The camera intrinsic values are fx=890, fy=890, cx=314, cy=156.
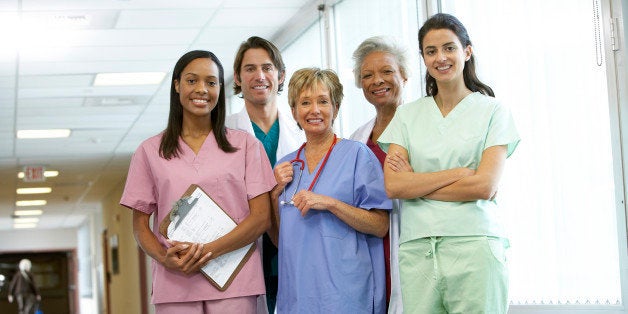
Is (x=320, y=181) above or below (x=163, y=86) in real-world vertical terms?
below

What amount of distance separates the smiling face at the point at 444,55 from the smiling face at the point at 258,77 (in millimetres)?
807

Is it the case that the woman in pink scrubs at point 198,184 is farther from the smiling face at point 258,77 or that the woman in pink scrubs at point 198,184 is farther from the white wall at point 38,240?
the white wall at point 38,240

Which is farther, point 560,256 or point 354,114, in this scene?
point 354,114

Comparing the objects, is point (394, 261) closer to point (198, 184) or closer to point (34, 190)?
point (198, 184)

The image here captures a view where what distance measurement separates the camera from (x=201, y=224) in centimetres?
256

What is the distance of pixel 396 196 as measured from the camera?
7.73ft

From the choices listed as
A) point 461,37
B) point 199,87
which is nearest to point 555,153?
point 461,37

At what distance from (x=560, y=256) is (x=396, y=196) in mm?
1050

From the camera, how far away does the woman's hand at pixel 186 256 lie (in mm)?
2508

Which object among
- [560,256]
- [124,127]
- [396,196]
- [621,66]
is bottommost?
[560,256]

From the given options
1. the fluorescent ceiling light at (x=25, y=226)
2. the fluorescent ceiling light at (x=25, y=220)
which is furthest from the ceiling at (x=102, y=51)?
the fluorescent ceiling light at (x=25, y=226)

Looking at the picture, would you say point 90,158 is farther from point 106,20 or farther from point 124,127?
point 106,20

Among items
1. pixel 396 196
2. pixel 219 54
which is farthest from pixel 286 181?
pixel 219 54

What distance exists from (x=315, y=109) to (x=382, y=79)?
46cm
